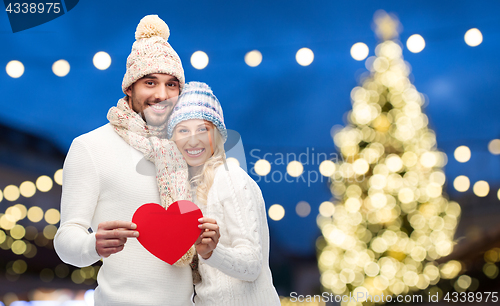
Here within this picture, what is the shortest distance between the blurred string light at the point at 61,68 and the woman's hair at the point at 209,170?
2.06 m

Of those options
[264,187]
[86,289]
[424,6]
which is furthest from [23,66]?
[424,6]

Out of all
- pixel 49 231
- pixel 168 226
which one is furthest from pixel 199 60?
pixel 168 226

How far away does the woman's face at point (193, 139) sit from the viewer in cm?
101

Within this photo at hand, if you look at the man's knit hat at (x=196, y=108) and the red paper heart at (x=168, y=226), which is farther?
the man's knit hat at (x=196, y=108)

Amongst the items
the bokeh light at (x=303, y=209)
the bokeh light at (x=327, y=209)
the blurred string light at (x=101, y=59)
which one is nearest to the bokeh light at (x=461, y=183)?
the bokeh light at (x=327, y=209)

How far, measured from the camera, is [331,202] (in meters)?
2.81

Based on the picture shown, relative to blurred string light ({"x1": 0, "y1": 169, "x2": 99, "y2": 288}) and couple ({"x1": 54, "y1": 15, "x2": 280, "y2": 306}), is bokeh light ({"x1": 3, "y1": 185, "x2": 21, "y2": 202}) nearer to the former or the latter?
blurred string light ({"x1": 0, "y1": 169, "x2": 99, "y2": 288})

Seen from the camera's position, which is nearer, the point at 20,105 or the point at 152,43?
the point at 152,43

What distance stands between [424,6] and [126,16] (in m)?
2.05

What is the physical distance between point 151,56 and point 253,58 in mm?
1816

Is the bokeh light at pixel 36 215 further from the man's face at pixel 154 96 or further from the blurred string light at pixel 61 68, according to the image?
the man's face at pixel 154 96

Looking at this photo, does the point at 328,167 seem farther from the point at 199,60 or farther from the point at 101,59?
the point at 101,59

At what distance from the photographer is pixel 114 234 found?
2.69 ft

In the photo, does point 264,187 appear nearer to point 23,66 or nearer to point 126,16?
point 126,16
